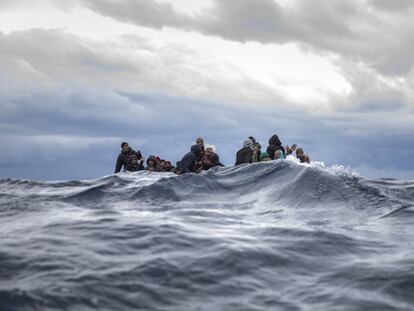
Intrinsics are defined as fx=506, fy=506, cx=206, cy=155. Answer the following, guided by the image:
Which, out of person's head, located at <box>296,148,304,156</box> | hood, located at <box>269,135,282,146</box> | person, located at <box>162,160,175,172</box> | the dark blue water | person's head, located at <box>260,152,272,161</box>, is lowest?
the dark blue water

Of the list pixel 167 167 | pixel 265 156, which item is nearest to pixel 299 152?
pixel 265 156

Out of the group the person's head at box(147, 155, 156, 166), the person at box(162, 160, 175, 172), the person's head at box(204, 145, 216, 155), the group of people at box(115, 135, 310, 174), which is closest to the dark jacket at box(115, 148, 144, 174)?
the group of people at box(115, 135, 310, 174)

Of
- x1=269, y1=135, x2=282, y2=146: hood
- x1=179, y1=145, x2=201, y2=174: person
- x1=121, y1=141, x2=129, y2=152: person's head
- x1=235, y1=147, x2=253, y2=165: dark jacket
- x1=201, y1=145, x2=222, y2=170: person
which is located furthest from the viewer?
x1=121, y1=141, x2=129, y2=152: person's head

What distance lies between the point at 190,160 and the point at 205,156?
3.64 ft

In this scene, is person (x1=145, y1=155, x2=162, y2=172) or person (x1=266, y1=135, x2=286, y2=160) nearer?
person (x1=266, y1=135, x2=286, y2=160)

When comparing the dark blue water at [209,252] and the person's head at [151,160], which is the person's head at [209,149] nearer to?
the person's head at [151,160]

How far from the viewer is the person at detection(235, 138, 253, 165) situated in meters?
18.4

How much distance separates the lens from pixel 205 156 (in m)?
17.9

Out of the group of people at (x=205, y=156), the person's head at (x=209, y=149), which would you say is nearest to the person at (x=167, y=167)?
the group of people at (x=205, y=156)

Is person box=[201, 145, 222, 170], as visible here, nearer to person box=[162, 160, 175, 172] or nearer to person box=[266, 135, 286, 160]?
person box=[266, 135, 286, 160]

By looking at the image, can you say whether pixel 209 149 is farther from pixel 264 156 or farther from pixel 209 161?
pixel 264 156

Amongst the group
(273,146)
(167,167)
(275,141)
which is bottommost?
(167,167)

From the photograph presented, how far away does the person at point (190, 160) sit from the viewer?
1673 centimetres

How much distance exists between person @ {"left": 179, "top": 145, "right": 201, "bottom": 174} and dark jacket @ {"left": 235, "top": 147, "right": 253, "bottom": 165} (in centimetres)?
189
